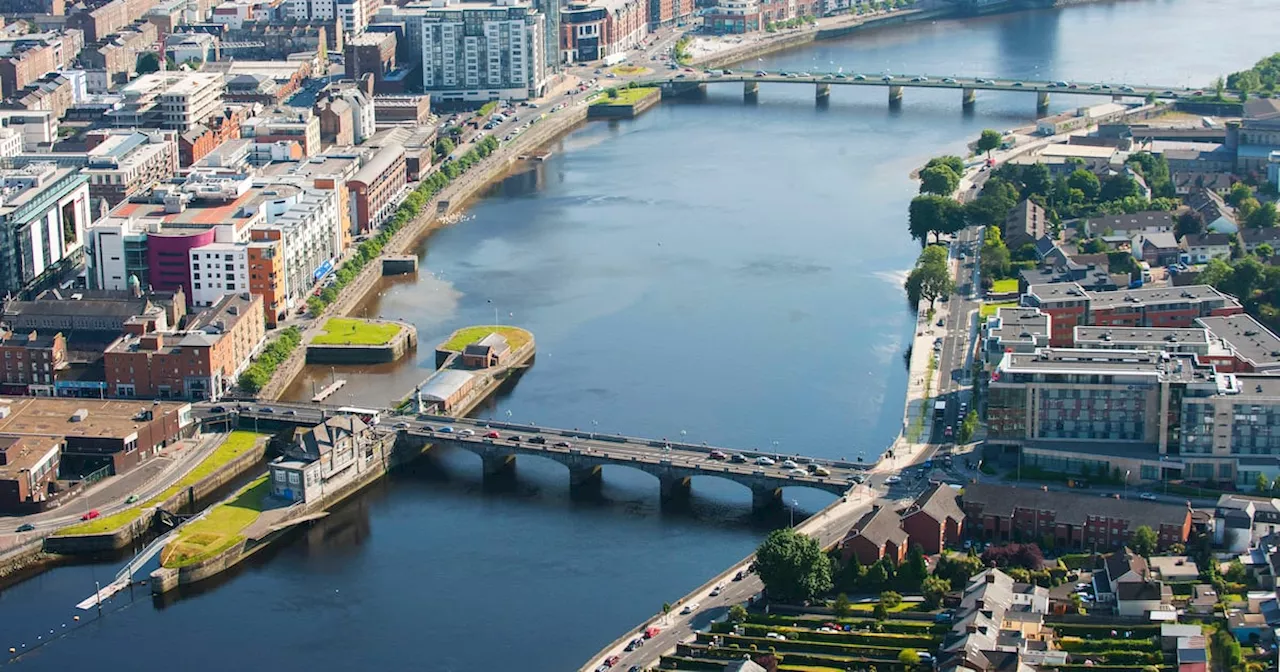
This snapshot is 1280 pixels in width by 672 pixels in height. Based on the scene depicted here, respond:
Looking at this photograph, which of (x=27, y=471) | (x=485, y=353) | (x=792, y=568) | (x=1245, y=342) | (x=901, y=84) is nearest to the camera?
(x=792, y=568)

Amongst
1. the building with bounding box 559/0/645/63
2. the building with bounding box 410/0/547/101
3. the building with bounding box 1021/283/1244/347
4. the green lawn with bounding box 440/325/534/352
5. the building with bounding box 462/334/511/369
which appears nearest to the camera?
the building with bounding box 1021/283/1244/347

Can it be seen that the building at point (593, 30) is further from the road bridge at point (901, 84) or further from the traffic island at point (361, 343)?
the traffic island at point (361, 343)

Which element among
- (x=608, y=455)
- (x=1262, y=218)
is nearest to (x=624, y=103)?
(x=1262, y=218)

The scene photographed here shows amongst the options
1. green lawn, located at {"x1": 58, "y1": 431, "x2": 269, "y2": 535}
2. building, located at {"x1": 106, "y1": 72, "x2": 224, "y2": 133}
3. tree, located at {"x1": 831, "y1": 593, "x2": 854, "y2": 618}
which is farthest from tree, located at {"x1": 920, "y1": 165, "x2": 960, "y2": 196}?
tree, located at {"x1": 831, "y1": 593, "x2": 854, "y2": 618}

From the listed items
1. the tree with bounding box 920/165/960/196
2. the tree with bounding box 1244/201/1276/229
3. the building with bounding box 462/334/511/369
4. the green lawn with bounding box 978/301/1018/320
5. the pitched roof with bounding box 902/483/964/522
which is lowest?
the pitched roof with bounding box 902/483/964/522

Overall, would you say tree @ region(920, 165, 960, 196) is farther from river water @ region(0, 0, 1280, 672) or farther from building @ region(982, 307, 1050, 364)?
building @ region(982, 307, 1050, 364)

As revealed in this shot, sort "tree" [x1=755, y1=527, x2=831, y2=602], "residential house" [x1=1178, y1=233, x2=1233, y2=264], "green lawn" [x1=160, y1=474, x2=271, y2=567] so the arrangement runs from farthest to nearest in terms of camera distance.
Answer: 1. "residential house" [x1=1178, y1=233, x2=1233, y2=264]
2. "green lawn" [x1=160, y1=474, x2=271, y2=567]
3. "tree" [x1=755, y1=527, x2=831, y2=602]

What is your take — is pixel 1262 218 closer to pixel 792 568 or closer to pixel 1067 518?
pixel 1067 518

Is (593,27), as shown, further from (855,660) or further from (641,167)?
(855,660)
